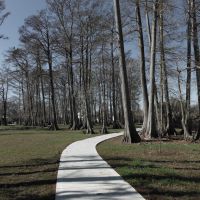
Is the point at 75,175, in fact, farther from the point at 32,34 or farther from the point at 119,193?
the point at 32,34

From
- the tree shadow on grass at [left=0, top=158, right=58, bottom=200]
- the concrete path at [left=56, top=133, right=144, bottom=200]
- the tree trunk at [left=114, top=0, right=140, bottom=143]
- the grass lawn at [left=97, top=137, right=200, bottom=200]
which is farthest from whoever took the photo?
the tree trunk at [left=114, top=0, right=140, bottom=143]

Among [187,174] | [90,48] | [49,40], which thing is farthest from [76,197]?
[49,40]

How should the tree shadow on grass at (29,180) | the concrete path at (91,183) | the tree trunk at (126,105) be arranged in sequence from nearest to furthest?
the concrete path at (91,183) < the tree shadow on grass at (29,180) < the tree trunk at (126,105)

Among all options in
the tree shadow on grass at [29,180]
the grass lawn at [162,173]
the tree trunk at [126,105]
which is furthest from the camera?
the tree trunk at [126,105]

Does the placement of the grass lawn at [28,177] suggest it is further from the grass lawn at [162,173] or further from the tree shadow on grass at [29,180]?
the grass lawn at [162,173]

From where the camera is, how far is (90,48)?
37.7 m

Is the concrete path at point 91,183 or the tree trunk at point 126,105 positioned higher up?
the tree trunk at point 126,105

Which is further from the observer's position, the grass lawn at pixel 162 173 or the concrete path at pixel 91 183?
the grass lawn at pixel 162 173

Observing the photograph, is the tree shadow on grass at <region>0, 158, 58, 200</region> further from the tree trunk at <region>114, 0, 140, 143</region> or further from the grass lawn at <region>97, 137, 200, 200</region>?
the tree trunk at <region>114, 0, 140, 143</region>

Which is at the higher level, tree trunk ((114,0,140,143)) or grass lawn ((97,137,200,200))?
tree trunk ((114,0,140,143))

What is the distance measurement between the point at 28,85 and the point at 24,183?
51.8m

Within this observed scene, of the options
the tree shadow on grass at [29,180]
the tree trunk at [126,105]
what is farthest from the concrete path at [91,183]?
the tree trunk at [126,105]

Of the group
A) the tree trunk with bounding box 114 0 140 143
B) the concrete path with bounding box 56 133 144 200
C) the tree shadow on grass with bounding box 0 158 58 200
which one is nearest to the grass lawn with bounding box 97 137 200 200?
the concrete path with bounding box 56 133 144 200

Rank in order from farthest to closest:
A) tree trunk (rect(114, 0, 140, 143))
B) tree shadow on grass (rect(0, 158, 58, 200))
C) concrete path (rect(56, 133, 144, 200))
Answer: tree trunk (rect(114, 0, 140, 143)) → tree shadow on grass (rect(0, 158, 58, 200)) → concrete path (rect(56, 133, 144, 200))
